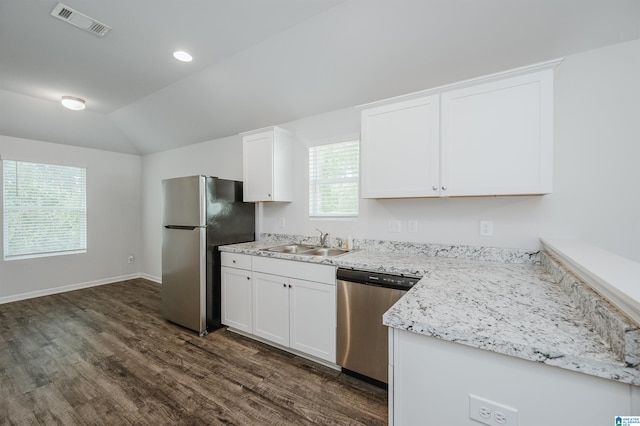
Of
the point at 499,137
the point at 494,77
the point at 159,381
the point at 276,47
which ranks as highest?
the point at 276,47

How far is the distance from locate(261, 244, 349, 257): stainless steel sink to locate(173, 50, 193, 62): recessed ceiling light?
2.06 metres

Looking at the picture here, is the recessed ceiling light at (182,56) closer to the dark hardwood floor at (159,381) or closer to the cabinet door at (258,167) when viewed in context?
the cabinet door at (258,167)

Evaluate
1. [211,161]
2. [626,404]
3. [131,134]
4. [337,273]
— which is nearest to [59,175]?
[131,134]

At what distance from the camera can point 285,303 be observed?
2.39 metres

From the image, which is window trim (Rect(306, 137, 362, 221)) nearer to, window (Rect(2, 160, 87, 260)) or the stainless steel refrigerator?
the stainless steel refrigerator

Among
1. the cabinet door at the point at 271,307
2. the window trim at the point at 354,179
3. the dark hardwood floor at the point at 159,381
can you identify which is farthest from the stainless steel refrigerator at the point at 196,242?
the window trim at the point at 354,179

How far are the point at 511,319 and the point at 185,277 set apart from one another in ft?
9.92

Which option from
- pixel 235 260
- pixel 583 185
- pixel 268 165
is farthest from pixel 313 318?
pixel 583 185

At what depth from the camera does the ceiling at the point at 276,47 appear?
174 cm

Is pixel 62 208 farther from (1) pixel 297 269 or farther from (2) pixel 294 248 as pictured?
(1) pixel 297 269

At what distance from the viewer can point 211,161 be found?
4.10 m

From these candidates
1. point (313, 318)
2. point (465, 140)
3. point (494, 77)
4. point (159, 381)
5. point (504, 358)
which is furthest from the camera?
point (313, 318)

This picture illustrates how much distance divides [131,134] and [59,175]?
4.10 feet

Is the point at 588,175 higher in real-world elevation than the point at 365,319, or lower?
higher
